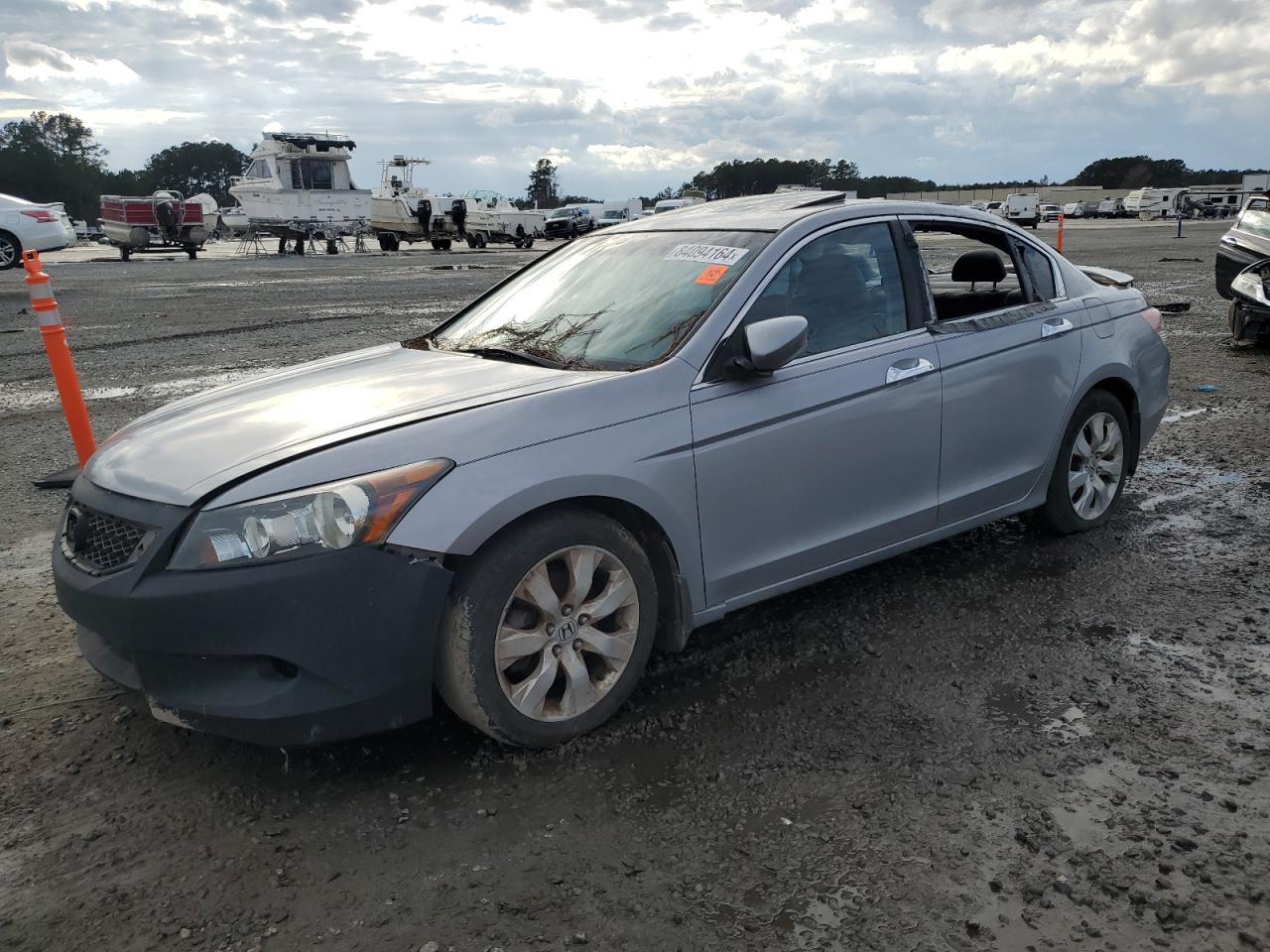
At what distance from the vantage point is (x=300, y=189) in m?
40.1

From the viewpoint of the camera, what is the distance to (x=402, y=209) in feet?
135

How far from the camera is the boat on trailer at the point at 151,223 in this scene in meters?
33.0

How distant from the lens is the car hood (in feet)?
9.73

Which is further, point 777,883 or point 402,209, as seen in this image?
point 402,209

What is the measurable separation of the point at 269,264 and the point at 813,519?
94.9 ft

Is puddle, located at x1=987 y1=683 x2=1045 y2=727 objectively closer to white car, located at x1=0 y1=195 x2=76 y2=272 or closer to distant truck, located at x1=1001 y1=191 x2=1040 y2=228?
white car, located at x1=0 y1=195 x2=76 y2=272

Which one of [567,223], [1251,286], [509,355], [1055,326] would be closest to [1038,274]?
[1055,326]

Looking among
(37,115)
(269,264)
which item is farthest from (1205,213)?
(37,115)

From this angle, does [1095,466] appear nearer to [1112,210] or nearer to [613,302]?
[613,302]

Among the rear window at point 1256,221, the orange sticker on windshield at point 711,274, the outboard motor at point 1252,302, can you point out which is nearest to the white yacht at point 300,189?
the rear window at point 1256,221

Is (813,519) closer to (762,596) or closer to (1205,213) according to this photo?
(762,596)

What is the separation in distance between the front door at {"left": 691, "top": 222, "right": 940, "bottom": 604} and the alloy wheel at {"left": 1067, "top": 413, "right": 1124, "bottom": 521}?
45.7 inches

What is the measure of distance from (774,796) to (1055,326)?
2772 mm

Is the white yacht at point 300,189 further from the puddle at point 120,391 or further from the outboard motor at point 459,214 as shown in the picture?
the puddle at point 120,391
